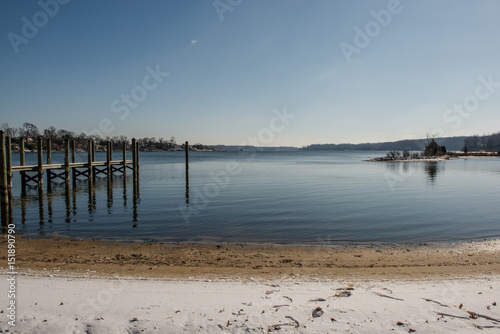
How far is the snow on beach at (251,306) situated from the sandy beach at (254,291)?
18mm

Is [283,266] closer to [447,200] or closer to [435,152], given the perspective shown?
[447,200]

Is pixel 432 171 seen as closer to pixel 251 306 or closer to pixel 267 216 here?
pixel 267 216

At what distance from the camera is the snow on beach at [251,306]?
4621 millimetres

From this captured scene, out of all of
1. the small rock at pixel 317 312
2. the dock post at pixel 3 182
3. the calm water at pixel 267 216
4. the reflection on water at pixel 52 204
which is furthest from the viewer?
the dock post at pixel 3 182

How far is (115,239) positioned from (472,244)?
1311 cm

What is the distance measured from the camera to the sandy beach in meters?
4.71

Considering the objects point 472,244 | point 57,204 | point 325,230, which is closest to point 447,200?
point 472,244

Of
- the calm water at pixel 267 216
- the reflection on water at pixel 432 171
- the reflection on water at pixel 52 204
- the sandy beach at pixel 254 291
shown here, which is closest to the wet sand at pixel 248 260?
the sandy beach at pixel 254 291

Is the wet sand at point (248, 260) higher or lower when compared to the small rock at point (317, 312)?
lower

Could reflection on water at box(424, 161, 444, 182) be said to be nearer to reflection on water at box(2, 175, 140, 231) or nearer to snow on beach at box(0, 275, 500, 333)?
reflection on water at box(2, 175, 140, 231)

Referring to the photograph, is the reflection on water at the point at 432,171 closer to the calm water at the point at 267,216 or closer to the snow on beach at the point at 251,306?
the calm water at the point at 267,216

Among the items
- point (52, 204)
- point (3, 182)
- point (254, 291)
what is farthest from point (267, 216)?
point (3, 182)

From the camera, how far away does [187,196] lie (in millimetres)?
22906

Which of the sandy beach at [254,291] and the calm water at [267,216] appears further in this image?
the calm water at [267,216]
